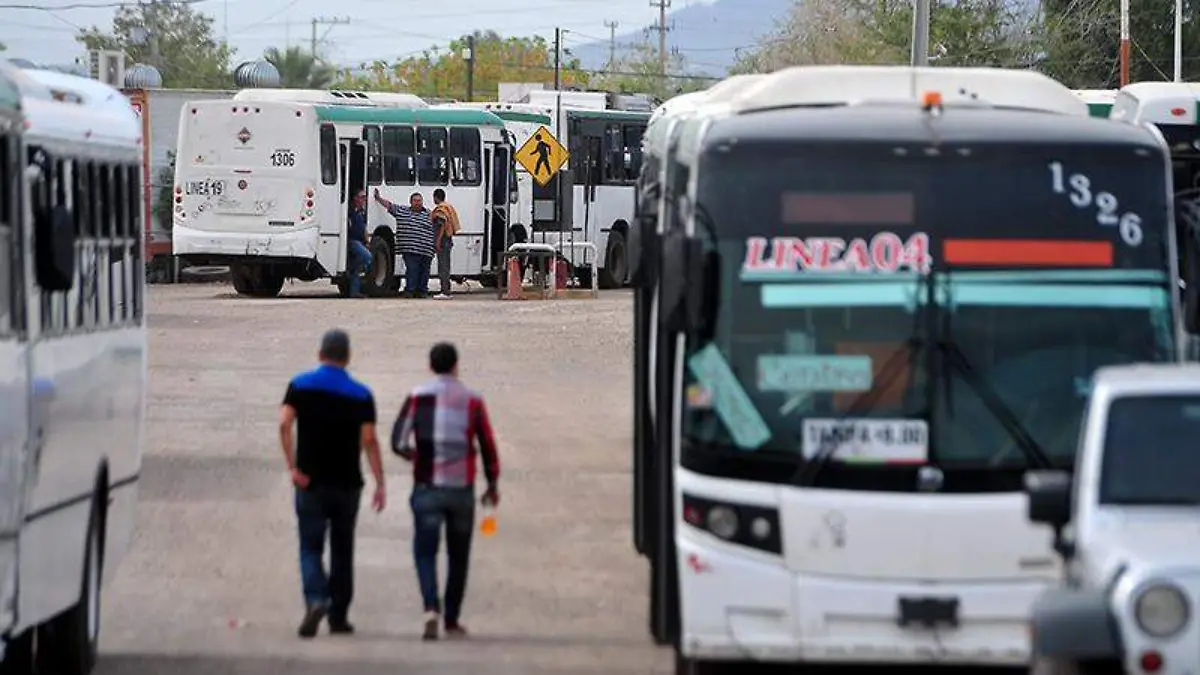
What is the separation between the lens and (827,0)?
82812mm

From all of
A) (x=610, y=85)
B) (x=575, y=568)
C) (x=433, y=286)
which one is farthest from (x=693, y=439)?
(x=610, y=85)

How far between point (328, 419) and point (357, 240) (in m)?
31.7

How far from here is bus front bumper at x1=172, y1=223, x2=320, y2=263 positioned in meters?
43.7

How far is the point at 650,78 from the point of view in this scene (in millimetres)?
167500

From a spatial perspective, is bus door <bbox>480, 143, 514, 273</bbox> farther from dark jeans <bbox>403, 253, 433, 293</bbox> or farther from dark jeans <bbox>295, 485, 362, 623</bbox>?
dark jeans <bbox>295, 485, 362, 623</bbox>

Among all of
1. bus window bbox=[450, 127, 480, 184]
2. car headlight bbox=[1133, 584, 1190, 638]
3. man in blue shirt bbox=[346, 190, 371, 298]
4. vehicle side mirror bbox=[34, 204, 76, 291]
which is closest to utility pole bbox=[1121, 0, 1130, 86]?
bus window bbox=[450, 127, 480, 184]

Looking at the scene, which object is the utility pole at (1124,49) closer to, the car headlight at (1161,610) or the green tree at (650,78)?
the car headlight at (1161,610)

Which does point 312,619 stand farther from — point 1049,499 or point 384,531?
point 1049,499

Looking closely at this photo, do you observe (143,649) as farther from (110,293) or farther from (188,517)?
(188,517)

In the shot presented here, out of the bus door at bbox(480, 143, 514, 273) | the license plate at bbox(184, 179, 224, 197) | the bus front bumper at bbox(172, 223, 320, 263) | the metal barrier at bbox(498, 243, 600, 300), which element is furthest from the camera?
the bus door at bbox(480, 143, 514, 273)

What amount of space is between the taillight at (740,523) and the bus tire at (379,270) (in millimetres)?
35128

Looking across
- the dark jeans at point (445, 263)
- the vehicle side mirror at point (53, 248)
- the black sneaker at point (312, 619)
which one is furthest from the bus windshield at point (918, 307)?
the dark jeans at point (445, 263)

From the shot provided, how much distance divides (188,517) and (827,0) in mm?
65865

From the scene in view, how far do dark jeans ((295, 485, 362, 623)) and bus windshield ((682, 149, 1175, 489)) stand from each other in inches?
130
